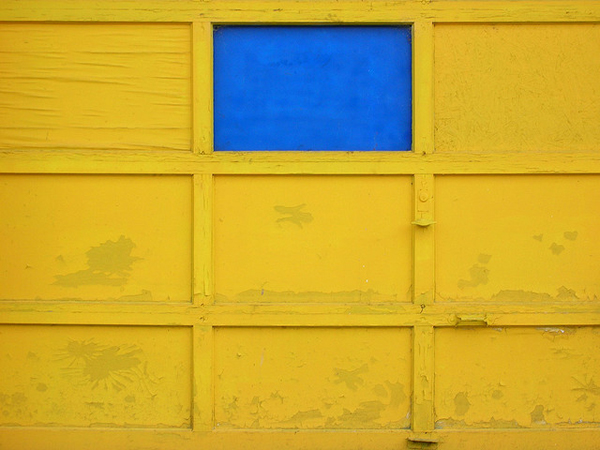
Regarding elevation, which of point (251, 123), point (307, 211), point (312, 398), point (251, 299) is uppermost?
point (251, 123)

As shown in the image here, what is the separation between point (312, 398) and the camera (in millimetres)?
3168

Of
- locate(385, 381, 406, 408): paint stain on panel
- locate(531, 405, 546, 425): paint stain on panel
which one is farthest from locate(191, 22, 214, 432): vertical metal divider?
locate(531, 405, 546, 425): paint stain on panel

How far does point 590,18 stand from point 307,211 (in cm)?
174

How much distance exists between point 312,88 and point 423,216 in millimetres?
877

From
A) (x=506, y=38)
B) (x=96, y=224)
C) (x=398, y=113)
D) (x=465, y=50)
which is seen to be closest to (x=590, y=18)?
(x=506, y=38)

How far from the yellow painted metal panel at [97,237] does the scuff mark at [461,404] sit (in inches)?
59.0

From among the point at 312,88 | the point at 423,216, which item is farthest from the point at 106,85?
the point at 423,216

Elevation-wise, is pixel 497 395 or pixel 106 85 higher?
pixel 106 85

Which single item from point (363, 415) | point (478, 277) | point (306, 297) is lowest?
point (363, 415)

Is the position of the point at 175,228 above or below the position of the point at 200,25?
below

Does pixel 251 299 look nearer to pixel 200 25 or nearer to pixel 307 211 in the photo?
pixel 307 211

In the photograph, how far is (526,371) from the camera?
3.15 m

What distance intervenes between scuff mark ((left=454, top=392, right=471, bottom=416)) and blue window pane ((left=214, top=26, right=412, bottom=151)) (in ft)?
4.30

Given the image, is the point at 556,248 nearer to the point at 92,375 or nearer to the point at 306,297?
the point at 306,297
